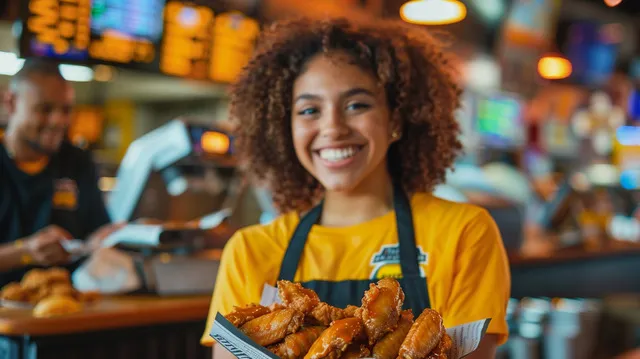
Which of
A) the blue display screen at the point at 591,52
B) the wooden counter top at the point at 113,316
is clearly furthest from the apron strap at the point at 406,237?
the blue display screen at the point at 591,52

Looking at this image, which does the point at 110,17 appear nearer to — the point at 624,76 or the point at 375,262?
the point at 375,262

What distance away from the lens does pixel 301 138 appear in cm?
162

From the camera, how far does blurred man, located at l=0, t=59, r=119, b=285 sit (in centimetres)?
304

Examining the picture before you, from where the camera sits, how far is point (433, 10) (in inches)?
176

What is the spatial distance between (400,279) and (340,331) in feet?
1.62

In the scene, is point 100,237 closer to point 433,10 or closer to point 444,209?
point 444,209

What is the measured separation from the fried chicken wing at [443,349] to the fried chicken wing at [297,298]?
215mm

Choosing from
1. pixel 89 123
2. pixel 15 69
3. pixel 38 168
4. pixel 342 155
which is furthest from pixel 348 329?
pixel 89 123

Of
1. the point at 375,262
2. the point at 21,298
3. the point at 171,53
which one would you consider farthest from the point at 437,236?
the point at 171,53

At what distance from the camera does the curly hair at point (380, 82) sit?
1706mm

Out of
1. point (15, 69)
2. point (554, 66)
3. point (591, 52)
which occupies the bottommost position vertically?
point (15, 69)

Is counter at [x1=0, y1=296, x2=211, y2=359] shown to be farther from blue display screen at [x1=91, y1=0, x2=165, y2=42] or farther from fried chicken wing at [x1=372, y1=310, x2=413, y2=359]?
blue display screen at [x1=91, y1=0, x2=165, y2=42]

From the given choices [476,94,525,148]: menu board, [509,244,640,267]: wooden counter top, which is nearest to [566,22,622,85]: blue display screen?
[476,94,525,148]: menu board

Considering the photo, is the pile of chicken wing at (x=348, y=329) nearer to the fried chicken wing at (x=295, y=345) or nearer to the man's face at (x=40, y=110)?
the fried chicken wing at (x=295, y=345)
